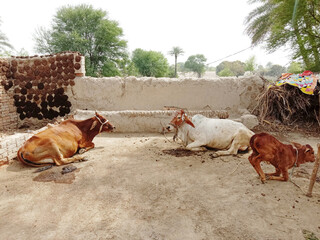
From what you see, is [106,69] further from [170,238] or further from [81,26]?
[170,238]

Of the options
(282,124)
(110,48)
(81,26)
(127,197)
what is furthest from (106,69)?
(127,197)

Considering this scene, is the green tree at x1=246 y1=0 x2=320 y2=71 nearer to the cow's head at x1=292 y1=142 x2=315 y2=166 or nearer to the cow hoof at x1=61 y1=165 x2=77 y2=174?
the cow's head at x1=292 y1=142 x2=315 y2=166

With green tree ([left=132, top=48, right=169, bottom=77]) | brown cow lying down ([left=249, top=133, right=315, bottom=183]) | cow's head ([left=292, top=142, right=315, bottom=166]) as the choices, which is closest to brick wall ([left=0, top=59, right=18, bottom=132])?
brown cow lying down ([left=249, top=133, right=315, bottom=183])

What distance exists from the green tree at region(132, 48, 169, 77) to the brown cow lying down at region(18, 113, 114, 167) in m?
27.0

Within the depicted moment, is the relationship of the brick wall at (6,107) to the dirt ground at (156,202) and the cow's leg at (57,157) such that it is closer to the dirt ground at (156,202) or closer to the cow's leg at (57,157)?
the dirt ground at (156,202)

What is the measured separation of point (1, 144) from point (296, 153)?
176 inches

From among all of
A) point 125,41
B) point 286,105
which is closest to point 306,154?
point 286,105

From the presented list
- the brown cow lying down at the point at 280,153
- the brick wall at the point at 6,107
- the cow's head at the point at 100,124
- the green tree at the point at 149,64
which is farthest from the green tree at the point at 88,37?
the brown cow lying down at the point at 280,153

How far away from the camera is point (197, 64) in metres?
49.9

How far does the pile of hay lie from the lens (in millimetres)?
6062

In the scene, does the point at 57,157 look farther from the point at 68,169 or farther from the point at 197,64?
the point at 197,64

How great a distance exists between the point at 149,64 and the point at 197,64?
2225 cm

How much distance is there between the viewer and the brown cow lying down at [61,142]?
3479 mm

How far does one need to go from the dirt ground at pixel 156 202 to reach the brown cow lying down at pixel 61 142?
21cm
